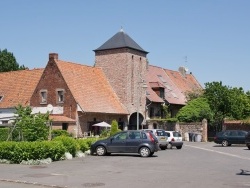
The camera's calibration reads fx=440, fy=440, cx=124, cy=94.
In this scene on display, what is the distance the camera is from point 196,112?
55469 mm

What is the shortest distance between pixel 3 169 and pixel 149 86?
40727 millimetres

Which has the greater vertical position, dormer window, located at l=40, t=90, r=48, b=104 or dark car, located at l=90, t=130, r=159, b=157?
dormer window, located at l=40, t=90, r=48, b=104

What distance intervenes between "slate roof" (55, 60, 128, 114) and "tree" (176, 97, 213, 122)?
9431 millimetres

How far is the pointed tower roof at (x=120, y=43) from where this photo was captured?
52869mm

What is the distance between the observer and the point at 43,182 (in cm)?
1530

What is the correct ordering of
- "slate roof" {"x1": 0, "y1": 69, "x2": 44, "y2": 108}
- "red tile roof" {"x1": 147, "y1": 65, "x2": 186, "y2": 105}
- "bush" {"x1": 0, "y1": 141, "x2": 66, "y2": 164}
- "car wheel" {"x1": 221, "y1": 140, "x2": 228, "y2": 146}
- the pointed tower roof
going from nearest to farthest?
"bush" {"x1": 0, "y1": 141, "x2": 66, "y2": 164} < "car wheel" {"x1": 221, "y1": 140, "x2": 228, "y2": 146} < "slate roof" {"x1": 0, "y1": 69, "x2": 44, "y2": 108} < the pointed tower roof < "red tile roof" {"x1": 147, "y1": 65, "x2": 186, "y2": 105}

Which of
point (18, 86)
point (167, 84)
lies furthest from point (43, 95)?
point (167, 84)

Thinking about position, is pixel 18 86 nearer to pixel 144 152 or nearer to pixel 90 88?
pixel 90 88

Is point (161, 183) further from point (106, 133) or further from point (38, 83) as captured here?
point (38, 83)

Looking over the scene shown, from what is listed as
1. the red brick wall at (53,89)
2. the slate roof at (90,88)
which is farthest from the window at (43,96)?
the slate roof at (90,88)

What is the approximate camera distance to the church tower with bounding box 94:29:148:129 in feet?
170

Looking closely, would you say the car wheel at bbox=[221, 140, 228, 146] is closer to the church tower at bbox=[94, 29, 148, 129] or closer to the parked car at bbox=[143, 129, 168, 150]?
the parked car at bbox=[143, 129, 168, 150]

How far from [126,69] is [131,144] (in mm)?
25614

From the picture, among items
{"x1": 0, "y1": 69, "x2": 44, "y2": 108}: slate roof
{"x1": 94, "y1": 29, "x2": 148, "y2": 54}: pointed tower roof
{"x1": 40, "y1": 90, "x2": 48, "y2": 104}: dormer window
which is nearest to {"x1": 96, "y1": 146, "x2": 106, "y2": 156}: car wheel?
{"x1": 40, "y1": 90, "x2": 48, "y2": 104}: dormer window
